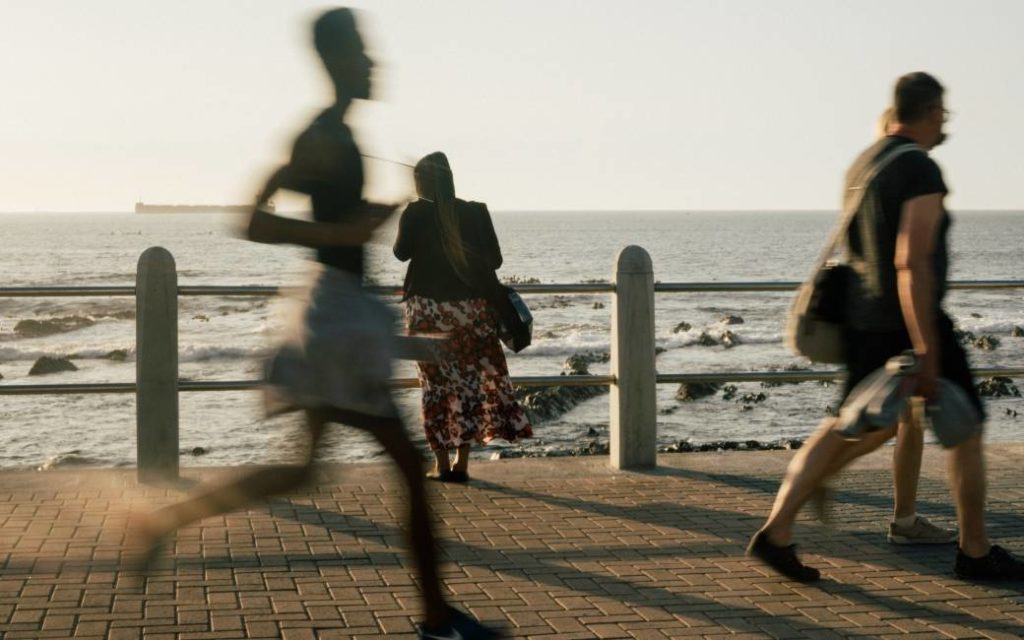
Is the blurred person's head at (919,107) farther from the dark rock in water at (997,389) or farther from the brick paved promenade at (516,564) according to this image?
the dark rock in water at (997,389)

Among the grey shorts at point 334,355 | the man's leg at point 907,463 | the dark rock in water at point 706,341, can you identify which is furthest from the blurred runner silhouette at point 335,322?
the dark rock in water at point 706,341

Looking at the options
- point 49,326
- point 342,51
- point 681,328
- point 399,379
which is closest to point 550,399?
point 399,379

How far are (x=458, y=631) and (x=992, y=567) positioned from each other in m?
2.34

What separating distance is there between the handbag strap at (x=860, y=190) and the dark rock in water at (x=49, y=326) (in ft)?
120

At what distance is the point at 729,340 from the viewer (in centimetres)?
3422

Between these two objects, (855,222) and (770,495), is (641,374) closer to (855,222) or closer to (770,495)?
(770,495)

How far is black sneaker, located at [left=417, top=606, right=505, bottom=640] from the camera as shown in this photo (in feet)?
15.6

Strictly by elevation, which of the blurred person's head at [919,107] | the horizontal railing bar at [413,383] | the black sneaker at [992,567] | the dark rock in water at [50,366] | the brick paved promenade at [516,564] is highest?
the blurred person's head at [919,107]

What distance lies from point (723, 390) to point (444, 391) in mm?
15002

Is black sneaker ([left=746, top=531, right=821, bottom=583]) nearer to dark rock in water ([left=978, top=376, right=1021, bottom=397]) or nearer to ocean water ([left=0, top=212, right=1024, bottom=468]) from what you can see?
ocean water ([left=0, top=212, right=1024, bottom=468])

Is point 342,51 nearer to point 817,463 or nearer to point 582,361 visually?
point 817,463

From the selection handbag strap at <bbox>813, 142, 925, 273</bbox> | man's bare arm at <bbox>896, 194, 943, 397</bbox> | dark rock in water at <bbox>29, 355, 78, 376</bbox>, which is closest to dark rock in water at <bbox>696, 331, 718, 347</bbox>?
dark rock in water at <bbox>29, 355, 78, 376</bbox>

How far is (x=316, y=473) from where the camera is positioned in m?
4.67

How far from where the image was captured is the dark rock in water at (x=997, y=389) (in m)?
21.5
